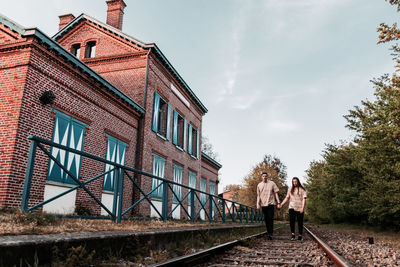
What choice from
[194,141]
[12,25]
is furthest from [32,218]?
[194,141]

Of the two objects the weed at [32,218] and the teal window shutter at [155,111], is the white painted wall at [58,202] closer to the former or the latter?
the weed at [32,218]

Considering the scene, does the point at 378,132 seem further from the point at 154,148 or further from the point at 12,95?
the point at 12,95

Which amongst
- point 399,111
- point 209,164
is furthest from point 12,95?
point 209,164

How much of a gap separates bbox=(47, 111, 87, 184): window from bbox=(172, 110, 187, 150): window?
26.2 ft

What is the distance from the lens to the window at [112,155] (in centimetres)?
1136

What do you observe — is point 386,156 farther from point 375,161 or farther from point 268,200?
point 268,200

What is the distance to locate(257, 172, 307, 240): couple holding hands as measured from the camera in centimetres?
832

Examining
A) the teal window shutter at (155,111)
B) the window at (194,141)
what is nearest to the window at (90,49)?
the teal window shutter at (155,111)

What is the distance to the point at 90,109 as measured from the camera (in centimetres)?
1052

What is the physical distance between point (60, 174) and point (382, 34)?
1062 cm

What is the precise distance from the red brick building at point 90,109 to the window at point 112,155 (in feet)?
0.13

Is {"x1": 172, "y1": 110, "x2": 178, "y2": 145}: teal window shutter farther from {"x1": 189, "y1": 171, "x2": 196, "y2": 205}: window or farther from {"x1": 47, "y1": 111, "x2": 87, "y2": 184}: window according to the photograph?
{"x1": 47, "y1": 111, "x2": 87, "y2": 184}: window

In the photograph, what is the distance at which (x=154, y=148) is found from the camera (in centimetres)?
1464

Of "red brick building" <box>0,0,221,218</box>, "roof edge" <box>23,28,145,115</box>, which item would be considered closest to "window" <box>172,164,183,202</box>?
"red brick building" <box>0,0,221,218</box>
